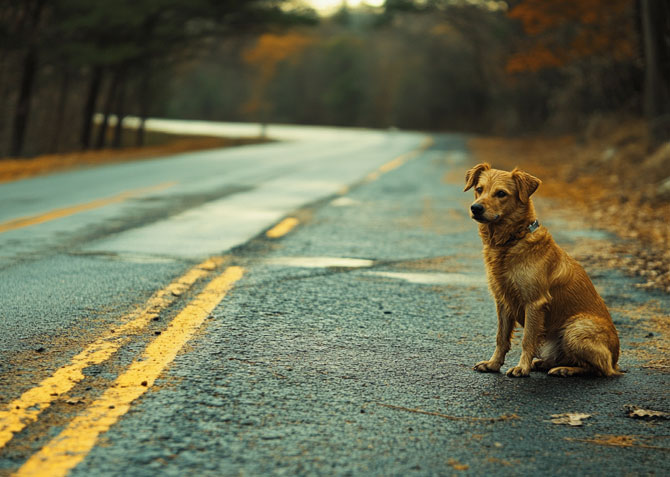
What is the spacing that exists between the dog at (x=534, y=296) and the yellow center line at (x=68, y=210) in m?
7.04

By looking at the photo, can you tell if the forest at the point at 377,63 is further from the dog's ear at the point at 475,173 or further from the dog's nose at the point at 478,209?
the dog's nose at the point at 478,209

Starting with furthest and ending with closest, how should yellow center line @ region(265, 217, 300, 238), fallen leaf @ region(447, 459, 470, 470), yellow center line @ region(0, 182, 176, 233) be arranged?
yellow center line @ region(0, 182, 176, 233) < yellow center line @ region(265, 217, 300, 238) < fallen leaf @ region(447, 459, 470, 470)

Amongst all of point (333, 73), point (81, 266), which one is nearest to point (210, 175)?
point (81, 266)

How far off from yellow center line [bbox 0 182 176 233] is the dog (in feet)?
23.1

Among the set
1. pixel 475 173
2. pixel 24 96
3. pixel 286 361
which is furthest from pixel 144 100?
pixel 286 361

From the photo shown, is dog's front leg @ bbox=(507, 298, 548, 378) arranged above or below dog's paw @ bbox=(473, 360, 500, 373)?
above

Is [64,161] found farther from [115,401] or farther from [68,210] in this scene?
[115,401]

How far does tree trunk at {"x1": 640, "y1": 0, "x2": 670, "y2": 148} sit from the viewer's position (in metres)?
19.9

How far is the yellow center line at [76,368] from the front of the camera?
3.66 m

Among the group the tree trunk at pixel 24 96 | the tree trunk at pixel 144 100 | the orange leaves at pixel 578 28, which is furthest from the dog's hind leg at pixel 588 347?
the tree trunk at pixel 144 100

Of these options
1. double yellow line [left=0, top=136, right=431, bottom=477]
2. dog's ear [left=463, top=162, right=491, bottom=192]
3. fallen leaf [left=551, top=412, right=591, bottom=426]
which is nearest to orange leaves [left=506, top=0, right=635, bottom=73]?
double yellow line [left=0, top=136, right=431, bottom=477]

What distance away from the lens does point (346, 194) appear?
15.1 metres

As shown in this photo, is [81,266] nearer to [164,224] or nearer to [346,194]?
[164,224]

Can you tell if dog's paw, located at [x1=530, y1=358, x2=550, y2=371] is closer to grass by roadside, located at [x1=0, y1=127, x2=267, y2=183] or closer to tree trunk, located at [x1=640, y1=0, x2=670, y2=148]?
grass by roadside, located at [x1=0, y1=127, x2=267, y2=183]
